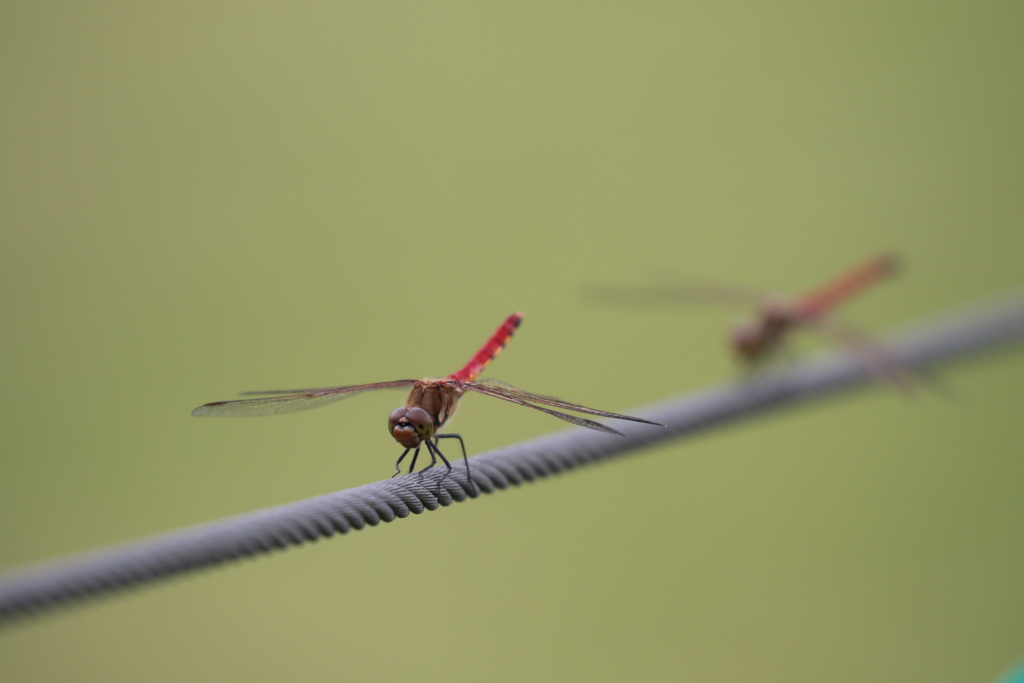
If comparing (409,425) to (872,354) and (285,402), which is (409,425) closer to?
(285,402)

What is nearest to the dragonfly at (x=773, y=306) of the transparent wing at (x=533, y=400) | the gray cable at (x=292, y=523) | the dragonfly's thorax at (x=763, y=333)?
the dragonfly's thorax at (x=763, y=333)

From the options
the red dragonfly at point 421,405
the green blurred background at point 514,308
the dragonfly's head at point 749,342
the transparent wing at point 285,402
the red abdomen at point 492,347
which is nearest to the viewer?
the red dragonfly at point 421,405

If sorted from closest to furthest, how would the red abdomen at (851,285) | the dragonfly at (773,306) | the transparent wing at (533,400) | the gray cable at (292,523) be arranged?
the gray cable at (292,523) < the transparent wing at (533,400) < the dragonfly at (773,306) < the red abdomen at (851,285)

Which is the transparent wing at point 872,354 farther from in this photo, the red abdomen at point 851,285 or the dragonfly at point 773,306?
the red abdomen at point 851,285

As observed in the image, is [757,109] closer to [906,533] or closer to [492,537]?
[906,533]

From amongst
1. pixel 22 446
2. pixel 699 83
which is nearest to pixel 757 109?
pixel 699 83

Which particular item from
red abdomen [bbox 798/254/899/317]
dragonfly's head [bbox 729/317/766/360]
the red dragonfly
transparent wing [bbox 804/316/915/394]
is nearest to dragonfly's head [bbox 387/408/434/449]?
the red dragonfly
